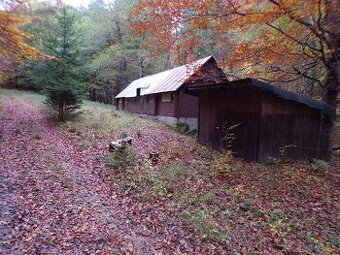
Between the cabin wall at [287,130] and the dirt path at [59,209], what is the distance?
647 centimetres

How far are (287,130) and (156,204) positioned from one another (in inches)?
280

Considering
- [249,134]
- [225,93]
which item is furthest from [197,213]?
[225,93]

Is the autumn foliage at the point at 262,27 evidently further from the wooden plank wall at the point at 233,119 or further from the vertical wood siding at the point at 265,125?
the wooden plank wall at the point at 233,119

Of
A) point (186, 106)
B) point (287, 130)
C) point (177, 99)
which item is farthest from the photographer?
point (186, 106)

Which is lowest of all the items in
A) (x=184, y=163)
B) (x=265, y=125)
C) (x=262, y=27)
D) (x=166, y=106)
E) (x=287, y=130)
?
(x=184, y=163)

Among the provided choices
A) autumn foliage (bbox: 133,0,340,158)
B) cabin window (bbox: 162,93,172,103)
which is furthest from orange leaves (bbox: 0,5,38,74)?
cabin window (bbox: 162,93,172,103)

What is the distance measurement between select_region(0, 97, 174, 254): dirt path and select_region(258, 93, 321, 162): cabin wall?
21.2 feet

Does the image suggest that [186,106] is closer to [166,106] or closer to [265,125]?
[166,106]

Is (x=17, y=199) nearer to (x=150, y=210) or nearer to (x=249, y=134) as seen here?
(x=150, y=210)

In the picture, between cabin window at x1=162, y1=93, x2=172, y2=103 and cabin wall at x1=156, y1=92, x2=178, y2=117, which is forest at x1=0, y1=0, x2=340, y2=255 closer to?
cabin wall at x1=156, y1=92, x2=178, y2=117

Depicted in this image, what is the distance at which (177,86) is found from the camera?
18.5m

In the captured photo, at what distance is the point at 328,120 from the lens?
10977 millimetres

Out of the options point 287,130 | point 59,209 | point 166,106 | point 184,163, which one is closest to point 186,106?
point 166,106

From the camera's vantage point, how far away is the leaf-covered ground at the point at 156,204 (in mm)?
4969
